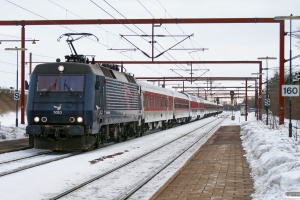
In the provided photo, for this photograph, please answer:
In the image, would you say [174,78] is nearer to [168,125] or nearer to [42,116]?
[168,125]

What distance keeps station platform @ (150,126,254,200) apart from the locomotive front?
4212 millimetres

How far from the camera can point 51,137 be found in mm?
17281

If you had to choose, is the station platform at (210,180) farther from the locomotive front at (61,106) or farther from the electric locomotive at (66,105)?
the locomotive front at (61,106)

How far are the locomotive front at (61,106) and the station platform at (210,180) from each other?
4.21 metres

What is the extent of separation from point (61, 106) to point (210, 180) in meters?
7.73

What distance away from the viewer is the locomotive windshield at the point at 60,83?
57.0 feet

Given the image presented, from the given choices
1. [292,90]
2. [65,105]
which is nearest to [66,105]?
[65,105]

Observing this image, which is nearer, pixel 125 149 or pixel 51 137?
pixel 51 137

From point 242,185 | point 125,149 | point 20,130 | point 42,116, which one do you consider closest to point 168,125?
point 20,130

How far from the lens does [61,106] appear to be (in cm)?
1716

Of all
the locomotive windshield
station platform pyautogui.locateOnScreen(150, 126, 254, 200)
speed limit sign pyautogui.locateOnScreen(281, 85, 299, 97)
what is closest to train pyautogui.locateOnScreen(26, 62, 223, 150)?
the locomotive windshield

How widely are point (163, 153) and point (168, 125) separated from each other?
868 inches

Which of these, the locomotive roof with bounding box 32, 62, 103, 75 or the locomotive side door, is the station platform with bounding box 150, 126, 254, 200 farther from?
the locomotive roof with bounding box 32, 62, 103, 75

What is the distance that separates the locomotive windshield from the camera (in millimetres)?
17375
